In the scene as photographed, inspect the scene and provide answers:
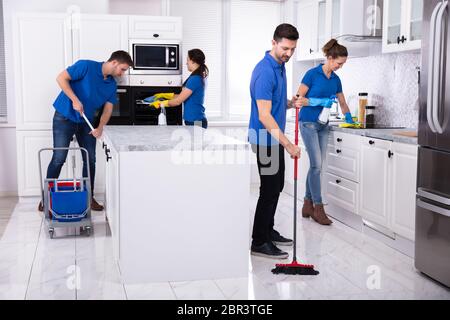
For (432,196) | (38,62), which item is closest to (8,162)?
(38,62)

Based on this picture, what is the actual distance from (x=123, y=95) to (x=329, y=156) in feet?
6.69

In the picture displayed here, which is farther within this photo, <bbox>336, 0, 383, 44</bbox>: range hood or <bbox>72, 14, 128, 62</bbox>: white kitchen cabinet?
<bbox>72, 14, 128, 62</bbox>: white kitchen cabinet

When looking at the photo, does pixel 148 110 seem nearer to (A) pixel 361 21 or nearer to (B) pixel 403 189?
(A) pixel 361 21

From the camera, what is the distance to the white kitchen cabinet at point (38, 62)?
5.32 m

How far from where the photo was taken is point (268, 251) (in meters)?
3.72

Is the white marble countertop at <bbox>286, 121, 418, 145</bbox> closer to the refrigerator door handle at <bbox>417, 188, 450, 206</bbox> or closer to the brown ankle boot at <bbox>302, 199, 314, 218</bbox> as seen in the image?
the refrigerator door handle at <bbox>417, 188, 450, 206</bbox>

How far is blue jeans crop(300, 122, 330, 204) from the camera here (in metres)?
4.67

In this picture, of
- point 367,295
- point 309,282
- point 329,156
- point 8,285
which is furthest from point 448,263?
point 8,285

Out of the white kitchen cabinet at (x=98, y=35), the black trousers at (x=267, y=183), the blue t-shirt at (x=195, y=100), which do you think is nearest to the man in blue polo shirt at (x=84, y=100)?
the blue t-shirt at (x=195, y=100)

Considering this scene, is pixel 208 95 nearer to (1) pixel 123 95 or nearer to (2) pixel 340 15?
(1) pixel 123 95

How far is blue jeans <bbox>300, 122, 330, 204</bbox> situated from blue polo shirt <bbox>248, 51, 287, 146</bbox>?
1152 mm

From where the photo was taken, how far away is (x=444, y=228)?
3.08m

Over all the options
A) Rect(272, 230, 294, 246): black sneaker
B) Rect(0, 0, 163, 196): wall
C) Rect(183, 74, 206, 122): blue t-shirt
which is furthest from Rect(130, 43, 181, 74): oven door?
Rect(272, 230, 294, 246): black sneaker

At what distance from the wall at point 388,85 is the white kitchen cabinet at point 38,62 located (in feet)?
8.77
